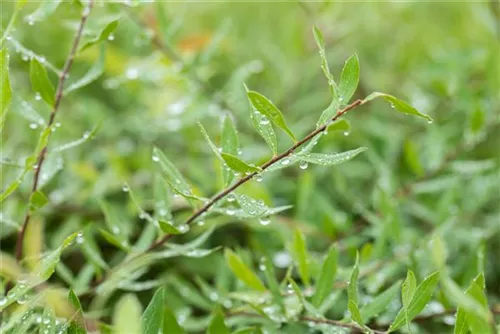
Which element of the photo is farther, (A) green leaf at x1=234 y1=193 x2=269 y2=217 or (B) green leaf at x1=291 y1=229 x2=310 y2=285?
(B) green leaf at x1=291 y1=229 x2=310 y2=285

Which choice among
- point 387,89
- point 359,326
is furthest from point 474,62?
point 359,326

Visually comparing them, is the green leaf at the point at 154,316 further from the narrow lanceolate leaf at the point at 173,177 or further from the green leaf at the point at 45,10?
the green leaf at the point at 45,10

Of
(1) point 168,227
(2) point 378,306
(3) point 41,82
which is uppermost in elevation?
(3) point 41,82

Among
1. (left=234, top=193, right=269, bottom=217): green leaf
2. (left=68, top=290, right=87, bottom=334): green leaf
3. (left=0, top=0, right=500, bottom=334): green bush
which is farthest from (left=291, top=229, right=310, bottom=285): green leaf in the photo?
(left=68, top=290, right=87, bottom=334): green leaf

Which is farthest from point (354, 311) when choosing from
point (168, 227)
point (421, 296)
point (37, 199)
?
point (37, 199)

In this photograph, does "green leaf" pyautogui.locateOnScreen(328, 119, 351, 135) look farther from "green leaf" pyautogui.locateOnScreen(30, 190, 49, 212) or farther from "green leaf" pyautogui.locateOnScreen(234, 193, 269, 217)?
"green leaf" pyautogui.locateOnScreen(30, 190, 49, 212)

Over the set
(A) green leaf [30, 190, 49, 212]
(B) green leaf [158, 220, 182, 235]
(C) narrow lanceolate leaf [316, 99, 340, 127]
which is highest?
(C) narrow lanceolate leaf [316, 99, 340, 127]

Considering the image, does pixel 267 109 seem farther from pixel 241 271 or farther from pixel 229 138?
pixel 241 271
